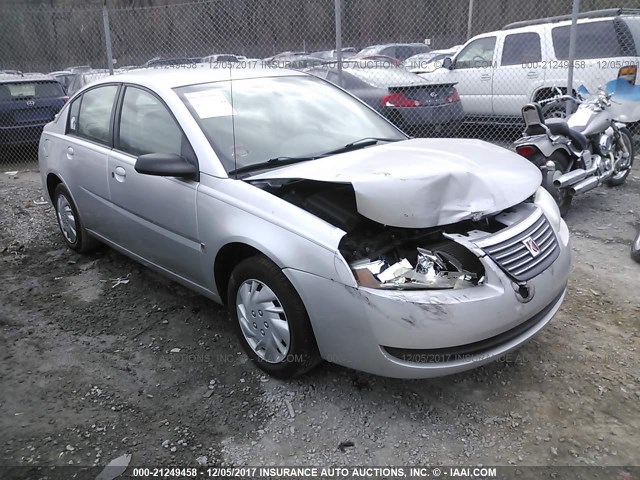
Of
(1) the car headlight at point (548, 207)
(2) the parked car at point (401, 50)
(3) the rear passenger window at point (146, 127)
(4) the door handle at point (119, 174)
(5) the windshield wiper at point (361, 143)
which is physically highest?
(2) the parked car at point (401, 50)

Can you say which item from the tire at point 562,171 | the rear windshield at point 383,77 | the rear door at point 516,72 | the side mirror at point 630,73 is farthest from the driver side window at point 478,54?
the tire at point 562,171

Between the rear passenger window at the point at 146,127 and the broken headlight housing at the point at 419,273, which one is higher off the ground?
the rear passenger window at the point at 146,127

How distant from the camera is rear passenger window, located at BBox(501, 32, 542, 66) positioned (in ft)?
27.9

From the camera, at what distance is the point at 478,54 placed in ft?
31.2

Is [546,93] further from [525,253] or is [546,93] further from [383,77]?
[525,253]

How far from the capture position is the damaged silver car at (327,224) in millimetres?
2494

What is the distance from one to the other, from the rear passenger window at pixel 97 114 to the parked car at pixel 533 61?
596 cm

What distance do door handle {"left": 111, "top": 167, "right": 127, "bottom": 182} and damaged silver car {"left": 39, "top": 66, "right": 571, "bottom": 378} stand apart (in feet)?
0.05

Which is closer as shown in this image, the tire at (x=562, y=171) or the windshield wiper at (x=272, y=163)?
the windshield wiper at (x=272, y=163)

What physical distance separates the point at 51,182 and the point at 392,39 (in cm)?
867

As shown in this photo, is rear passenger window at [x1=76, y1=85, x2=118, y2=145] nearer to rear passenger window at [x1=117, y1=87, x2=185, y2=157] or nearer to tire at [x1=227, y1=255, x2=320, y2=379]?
rear passenger window at [x1=117, y1=87, x2=185, y2=157]

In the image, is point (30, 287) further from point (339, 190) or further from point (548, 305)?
point (548, 305)

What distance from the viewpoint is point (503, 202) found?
9.12ft

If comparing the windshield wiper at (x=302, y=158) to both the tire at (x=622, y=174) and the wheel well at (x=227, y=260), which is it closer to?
the wheel well at (x=227, y=260)
